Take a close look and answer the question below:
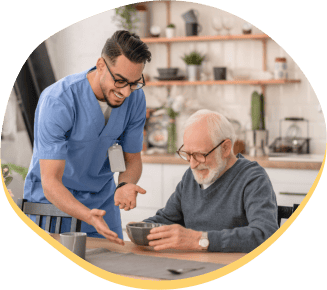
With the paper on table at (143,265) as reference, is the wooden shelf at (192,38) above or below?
above

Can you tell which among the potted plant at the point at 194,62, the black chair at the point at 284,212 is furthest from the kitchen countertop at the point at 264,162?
the potted plant at the point at 194,62

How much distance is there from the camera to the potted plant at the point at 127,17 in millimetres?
1108

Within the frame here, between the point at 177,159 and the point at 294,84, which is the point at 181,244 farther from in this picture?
the point at 294,84

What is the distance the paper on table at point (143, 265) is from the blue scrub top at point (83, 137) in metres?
0.23

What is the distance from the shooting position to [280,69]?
1191 millimetres

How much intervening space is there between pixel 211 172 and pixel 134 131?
9.1 inches

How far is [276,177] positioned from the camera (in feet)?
3.97

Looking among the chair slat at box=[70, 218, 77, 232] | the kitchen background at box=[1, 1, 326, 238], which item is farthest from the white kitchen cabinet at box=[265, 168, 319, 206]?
the chair slat at box=[70, 218, 77, 232]

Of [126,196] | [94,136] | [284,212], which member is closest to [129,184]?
[126,196]

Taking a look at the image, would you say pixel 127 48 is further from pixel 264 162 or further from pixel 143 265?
pixel 264 162

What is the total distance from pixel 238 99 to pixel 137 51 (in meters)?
0.68

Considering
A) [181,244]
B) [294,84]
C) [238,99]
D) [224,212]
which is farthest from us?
[238,99]

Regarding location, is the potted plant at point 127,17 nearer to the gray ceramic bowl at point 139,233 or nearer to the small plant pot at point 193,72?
the small plant pot at point 193,72

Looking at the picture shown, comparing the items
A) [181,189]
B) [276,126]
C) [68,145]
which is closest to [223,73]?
[276,126]
